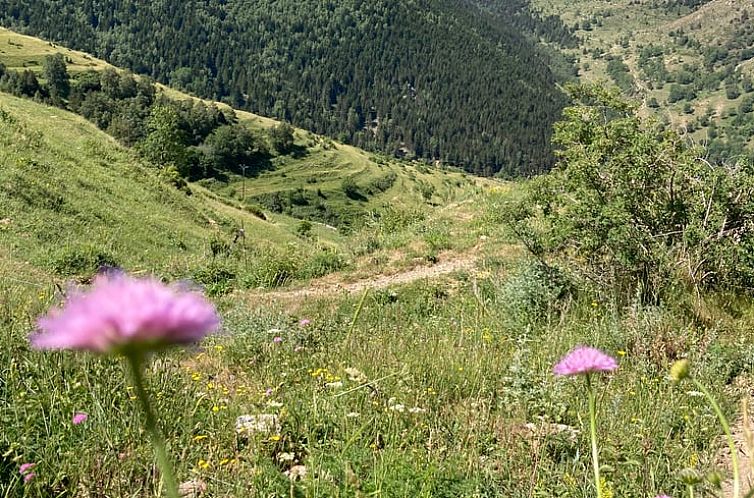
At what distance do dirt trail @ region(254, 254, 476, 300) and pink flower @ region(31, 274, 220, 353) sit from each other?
10613 mm

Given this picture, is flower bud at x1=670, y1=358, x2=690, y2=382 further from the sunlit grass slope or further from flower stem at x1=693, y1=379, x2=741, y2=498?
the sunlit grass slope

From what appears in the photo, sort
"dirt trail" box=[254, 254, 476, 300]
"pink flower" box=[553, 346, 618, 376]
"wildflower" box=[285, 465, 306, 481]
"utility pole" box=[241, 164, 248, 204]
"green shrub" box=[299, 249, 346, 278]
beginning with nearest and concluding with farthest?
"pink flower" box=[553, 346, 618, 376] < "wildflower" box=[285, 465, 306, 481] < "dirt trail" box=[254, 254, 476, 300] < "green shrub" box=[299, 249, 346, 278] < "utility pole" box=[241, 164, 248, 204]

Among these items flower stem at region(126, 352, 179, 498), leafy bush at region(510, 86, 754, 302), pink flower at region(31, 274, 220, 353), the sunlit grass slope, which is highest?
pink flower at region(31, 274, 220, 353)

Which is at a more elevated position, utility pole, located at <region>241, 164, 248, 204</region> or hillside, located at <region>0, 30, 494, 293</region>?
hillside, located at <region>0, 30, 494, 293</region>

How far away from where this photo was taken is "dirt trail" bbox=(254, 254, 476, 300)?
11.7m

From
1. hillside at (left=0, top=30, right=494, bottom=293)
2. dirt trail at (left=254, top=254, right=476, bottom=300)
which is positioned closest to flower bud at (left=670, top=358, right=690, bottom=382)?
dirt trail at (left=254, top=254, right=476, bottom=300)

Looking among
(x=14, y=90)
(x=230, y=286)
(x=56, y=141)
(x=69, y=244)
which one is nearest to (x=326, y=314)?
(x=230, y=286)

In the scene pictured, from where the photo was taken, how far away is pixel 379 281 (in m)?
12.4

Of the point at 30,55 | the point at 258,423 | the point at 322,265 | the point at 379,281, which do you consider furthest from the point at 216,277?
the point at 30,55

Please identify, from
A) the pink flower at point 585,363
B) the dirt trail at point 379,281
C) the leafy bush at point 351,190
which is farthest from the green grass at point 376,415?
the leafy bush at point 351,190

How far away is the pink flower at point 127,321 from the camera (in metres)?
0.68

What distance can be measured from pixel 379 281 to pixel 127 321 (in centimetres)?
1171

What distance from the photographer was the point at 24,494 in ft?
8.67

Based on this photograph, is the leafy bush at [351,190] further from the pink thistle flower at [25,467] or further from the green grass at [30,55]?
the pink thistle flower at [25,467]
